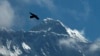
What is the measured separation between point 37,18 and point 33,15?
4.37 feet

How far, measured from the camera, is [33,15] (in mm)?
75312

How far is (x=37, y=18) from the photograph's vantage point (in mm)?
74250
